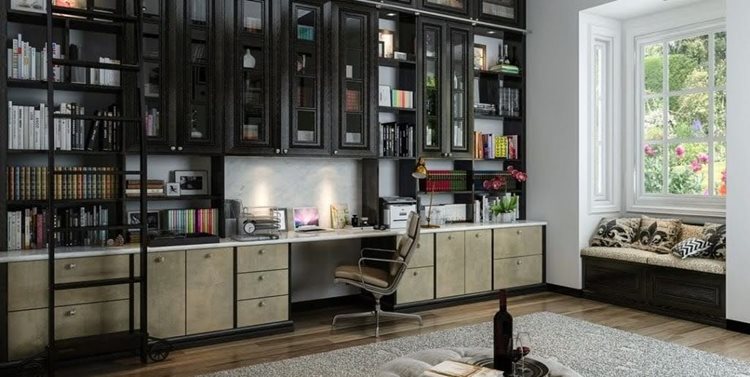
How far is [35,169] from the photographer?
4.19 m

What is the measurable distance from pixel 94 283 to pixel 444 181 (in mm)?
3480

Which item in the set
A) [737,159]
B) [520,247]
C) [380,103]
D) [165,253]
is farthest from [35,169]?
[737,159]

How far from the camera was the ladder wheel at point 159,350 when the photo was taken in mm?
4126

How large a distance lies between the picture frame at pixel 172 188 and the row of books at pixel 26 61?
111cm

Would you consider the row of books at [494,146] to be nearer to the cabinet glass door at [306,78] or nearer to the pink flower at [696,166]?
the pink flower at [696,166]

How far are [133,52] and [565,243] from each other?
4.51 m

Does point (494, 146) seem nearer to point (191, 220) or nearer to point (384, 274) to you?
point (384, 274)

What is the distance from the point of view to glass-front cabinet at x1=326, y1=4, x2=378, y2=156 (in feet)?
17.6

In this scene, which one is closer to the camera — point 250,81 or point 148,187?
point 148,187

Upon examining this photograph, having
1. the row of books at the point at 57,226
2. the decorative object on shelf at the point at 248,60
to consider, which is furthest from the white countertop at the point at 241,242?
the decorative object on shelf at the point at 248,60

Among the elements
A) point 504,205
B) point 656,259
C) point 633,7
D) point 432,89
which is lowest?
point 656,259

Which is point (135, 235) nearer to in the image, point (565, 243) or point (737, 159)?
point (565, 243)

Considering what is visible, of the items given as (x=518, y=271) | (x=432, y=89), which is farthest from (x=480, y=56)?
(x=518, y=271)

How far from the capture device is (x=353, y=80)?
5469 mm
